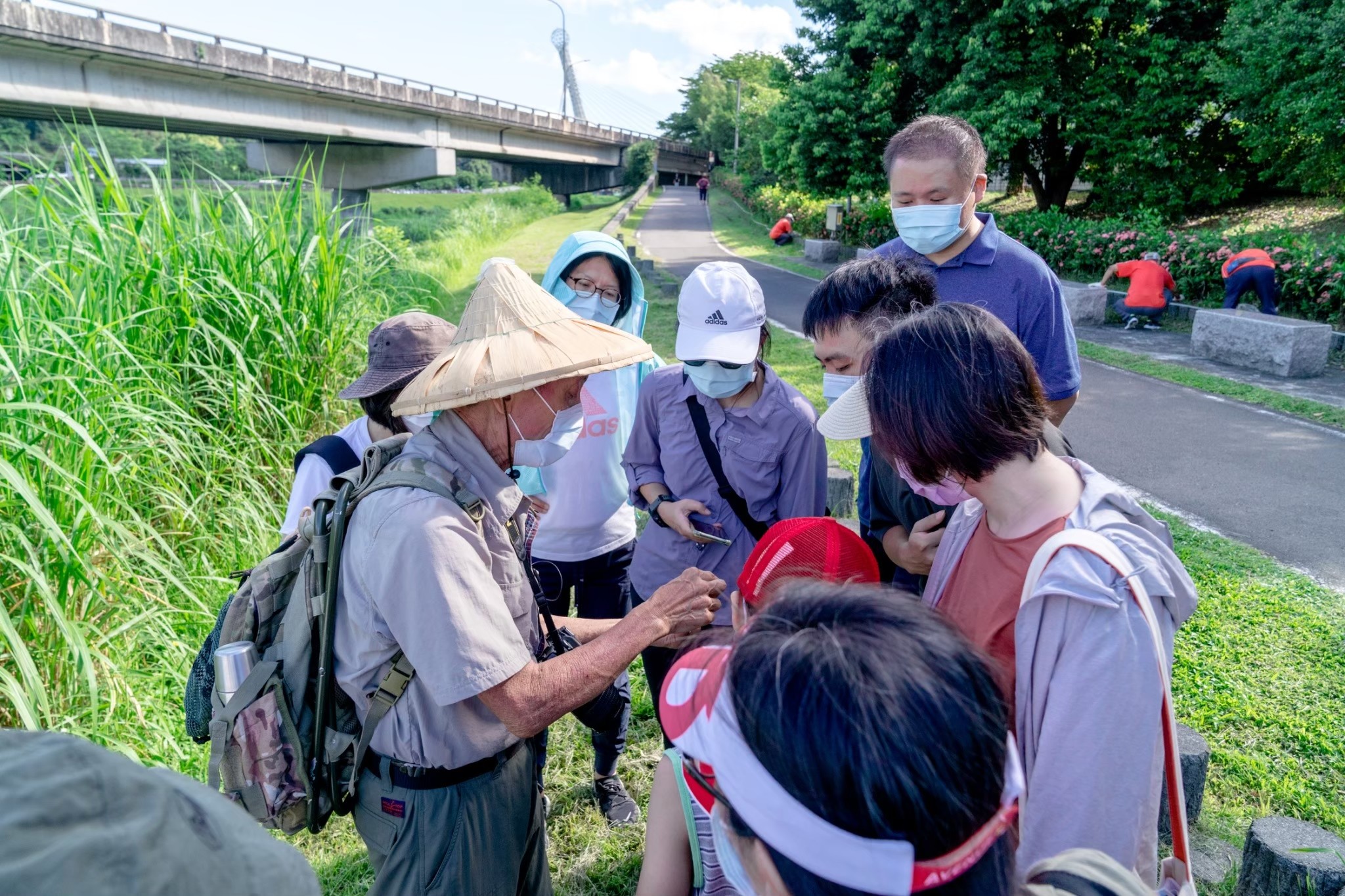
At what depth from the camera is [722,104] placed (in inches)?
2699

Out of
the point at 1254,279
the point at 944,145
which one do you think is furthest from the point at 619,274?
the point at 1254,279

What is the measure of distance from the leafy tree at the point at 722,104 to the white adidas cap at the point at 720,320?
4209cm

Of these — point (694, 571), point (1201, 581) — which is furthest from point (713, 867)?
point (1201, 581)

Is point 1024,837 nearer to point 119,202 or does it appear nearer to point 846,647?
point 846,647

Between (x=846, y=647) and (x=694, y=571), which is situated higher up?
(x=846, y=647)

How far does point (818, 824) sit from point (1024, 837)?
62cm

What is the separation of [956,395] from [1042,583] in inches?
12.5

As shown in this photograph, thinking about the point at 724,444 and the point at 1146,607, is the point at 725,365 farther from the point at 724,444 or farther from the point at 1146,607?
the point at 1146,607

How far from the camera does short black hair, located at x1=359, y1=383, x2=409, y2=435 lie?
256cm

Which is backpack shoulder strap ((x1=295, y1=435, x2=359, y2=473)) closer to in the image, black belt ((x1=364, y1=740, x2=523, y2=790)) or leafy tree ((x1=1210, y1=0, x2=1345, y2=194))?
black belt ((x1=364, y1=740, x2=523, y2=790))

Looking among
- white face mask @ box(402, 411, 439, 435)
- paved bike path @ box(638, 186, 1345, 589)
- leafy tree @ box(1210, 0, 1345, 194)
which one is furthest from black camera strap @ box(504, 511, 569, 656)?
leafy tree @ box(1210, 0, 1345, 194)

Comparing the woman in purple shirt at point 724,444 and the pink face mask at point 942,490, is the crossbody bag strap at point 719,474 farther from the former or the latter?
the pink face mask at point 942,490

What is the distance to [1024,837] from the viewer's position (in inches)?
49.3

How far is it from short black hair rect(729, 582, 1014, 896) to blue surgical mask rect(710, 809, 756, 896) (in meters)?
0.08
